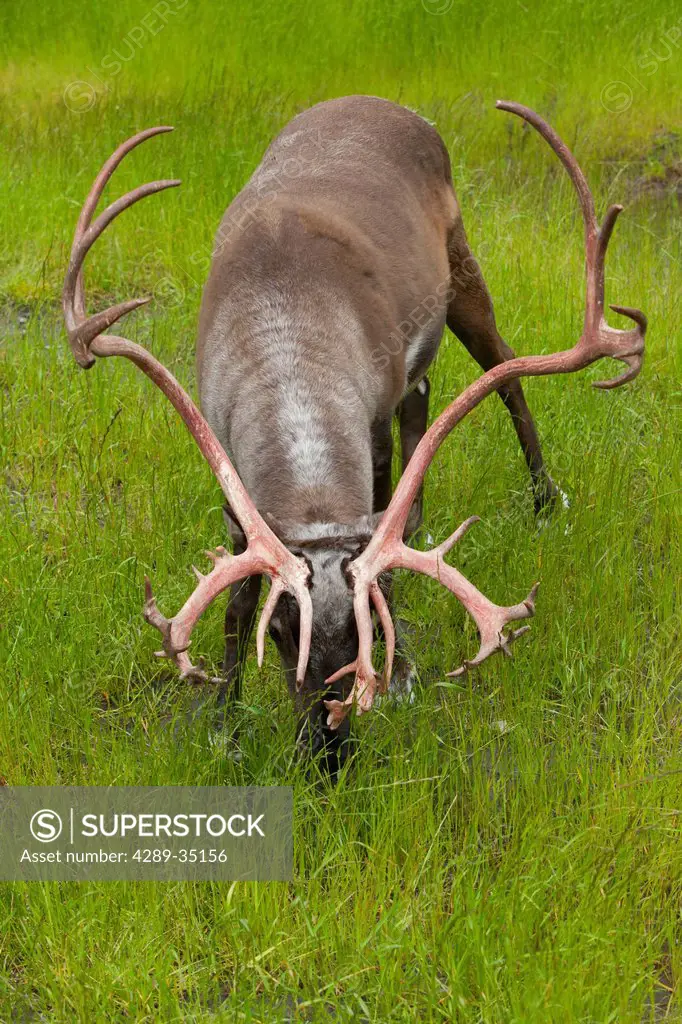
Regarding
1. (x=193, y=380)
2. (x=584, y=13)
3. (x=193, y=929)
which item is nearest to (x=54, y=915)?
(x=193, y=929)

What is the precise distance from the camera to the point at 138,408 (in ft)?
17.5

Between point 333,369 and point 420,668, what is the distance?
3.39ft

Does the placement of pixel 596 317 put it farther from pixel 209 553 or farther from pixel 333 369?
pixel 209 553

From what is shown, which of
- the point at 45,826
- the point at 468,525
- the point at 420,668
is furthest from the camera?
the point at 420,668

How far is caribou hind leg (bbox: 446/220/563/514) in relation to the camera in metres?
5.09

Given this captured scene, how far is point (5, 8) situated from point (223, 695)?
27.2 ft

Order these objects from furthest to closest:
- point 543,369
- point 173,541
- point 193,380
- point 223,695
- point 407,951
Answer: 1. point 193,380
2. point 173,541
3. point 223,695
4. point 543,369
5. point 407,951

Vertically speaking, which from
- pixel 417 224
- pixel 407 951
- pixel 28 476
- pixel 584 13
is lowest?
pixel 407 951

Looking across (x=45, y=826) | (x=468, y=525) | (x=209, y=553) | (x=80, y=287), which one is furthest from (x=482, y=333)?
(x=45, y=826)

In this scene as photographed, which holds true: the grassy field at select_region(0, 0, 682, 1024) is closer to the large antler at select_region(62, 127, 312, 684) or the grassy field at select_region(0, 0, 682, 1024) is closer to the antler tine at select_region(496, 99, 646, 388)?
the large antler at select_region(62, 127, 312, 684)

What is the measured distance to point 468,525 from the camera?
302 centimetres

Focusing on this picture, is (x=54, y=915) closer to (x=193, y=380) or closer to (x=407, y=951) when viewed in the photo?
(x=407, y=951)

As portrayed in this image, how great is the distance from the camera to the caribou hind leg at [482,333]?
5094 mm

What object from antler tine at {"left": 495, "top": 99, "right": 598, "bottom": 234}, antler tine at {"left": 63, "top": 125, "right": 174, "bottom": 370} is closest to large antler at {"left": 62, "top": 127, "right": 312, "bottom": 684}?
antler tine at {"left": 63, "top": 125, "right": 174, "bottom": 370}
